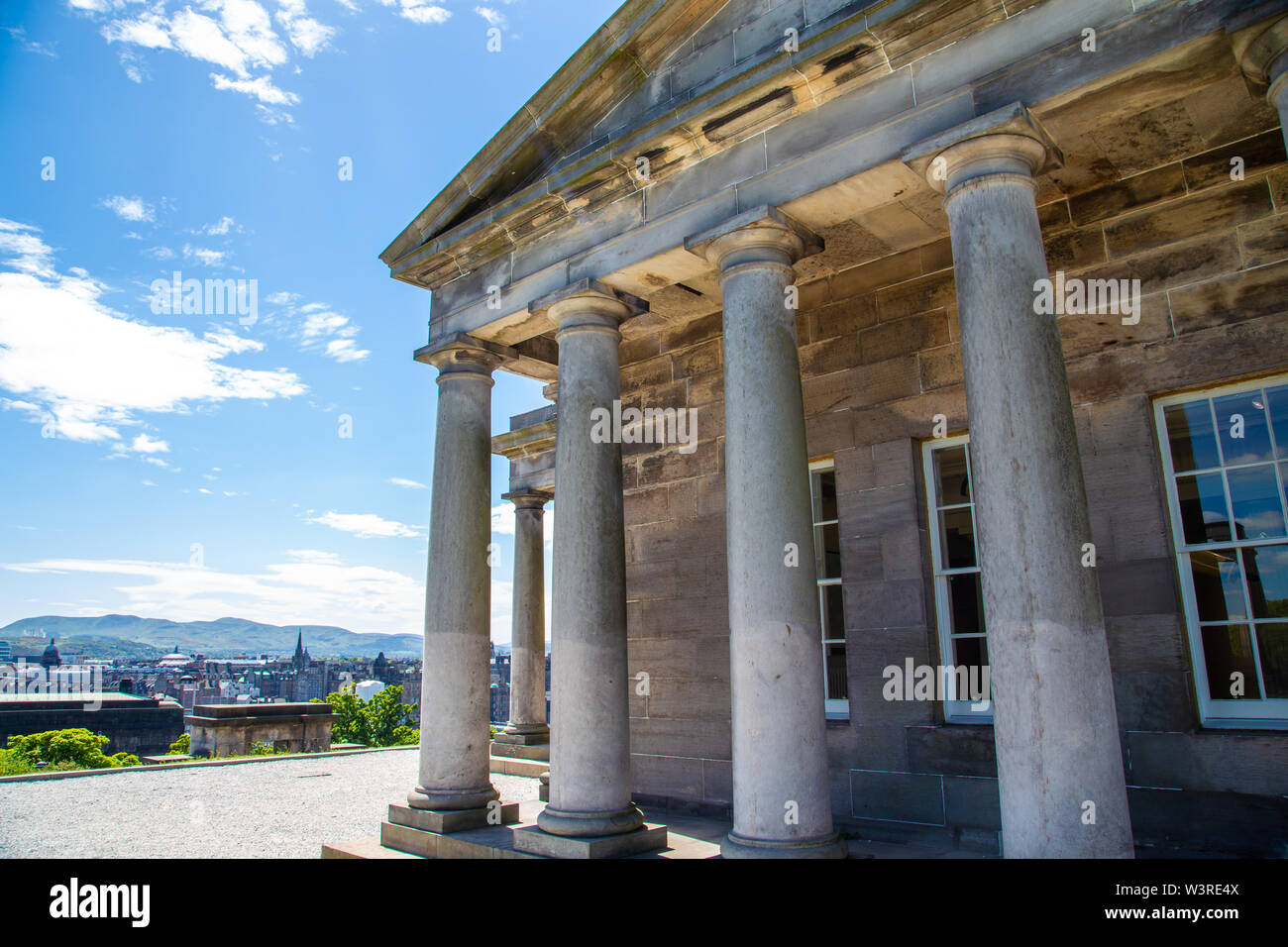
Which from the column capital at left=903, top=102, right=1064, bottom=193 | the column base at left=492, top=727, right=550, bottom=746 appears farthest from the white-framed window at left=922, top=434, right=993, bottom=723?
the column base at left=492, top=727, right=550, bottom=746

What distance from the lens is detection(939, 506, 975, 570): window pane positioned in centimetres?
1149

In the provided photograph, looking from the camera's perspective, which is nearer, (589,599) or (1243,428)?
(1243,428)

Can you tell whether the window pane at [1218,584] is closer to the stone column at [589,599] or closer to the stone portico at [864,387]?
the stone portico at [864,387]

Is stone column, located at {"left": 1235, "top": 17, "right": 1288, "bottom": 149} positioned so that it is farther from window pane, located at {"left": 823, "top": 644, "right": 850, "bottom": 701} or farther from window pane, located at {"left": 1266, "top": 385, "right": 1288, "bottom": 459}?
window pane, located at {"left": 823, "top": 644, "right": 850, "bottom": 701}

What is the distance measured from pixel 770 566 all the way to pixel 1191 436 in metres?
5.77

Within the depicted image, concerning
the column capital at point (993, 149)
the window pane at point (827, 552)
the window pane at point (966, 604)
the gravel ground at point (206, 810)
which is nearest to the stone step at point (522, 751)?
the gravel ground at point (206, 810)

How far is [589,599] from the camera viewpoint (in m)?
10.4

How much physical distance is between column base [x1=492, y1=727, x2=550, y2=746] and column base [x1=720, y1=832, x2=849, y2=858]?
16115mm

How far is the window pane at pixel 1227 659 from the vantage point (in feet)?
30.7

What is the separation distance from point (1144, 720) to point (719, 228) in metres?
7.51

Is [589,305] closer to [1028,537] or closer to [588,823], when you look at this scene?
[1028,537]

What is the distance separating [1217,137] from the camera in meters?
9.53

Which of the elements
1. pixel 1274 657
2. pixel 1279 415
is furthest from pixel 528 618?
pixel 1279 415
